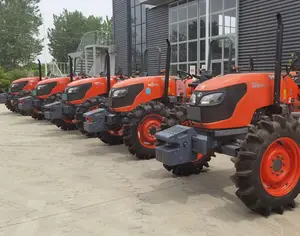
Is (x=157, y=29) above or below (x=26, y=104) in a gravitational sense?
above

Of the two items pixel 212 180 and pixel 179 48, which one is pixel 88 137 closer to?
pixel 212 180

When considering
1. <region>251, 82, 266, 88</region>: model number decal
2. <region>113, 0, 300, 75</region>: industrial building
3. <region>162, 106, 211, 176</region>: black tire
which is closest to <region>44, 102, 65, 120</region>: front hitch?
<region>113, 0, 300, 75</region>: industrial building

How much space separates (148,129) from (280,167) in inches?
112

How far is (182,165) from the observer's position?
5.16 metres

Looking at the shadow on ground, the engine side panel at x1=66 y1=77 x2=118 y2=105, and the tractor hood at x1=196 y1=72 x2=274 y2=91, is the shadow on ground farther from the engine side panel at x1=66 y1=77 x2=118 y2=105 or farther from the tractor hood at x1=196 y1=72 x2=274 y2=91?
the engine side panel at x1=66 y1=77 x2=118 y2=105

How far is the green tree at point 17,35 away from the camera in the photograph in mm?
35438

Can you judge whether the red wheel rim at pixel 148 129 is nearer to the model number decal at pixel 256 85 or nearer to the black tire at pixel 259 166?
the model number decal at pixel 256 85

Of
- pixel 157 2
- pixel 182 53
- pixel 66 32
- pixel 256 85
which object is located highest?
pixel 66 32

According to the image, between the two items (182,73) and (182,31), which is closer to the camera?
(182,73)

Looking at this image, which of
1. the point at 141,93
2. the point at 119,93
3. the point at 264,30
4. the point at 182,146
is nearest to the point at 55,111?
the point at 119,93

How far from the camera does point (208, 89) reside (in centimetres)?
419

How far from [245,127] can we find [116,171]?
2288mm

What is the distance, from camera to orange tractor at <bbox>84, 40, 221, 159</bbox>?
6.20 meters

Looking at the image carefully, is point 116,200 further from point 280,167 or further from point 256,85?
point 256,85
